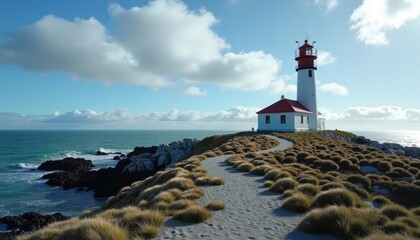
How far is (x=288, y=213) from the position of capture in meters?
9.98

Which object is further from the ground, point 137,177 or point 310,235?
point 310,235

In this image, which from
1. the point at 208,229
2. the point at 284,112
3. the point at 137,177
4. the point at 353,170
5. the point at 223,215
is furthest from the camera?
the point at 284,112

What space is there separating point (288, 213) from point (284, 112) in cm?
4162

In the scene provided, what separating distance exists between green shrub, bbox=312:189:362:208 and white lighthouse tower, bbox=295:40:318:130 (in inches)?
1797

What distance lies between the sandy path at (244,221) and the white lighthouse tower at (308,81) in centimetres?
4364

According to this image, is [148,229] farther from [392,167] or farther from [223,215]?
[392,167]

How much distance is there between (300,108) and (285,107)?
430 centimetres

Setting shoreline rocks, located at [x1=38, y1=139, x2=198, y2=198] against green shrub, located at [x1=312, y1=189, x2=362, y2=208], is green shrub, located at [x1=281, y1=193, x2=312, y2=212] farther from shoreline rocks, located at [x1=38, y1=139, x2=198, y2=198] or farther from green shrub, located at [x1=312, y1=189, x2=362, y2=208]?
shoreline rocks, located at [x1=38, y1=139, x2=198, y2=198]

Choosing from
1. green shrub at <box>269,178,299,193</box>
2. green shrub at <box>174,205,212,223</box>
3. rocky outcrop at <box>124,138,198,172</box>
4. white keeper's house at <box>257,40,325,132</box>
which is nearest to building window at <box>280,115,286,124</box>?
white keeper's house at <box>257,40,325,132</box>

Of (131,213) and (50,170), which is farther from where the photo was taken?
(50,170)

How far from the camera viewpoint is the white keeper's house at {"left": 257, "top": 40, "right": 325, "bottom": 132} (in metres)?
50.2

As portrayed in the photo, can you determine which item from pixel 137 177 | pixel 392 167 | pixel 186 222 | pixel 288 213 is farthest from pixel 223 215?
pixel 137 177

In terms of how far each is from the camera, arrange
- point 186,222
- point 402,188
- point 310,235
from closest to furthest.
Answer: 1. point 310,235
2. point 186,222
3. point 402,188

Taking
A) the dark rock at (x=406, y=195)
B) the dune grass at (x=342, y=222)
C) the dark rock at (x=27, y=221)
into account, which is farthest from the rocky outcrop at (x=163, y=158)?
the dune grass at (x=342, y=222)
